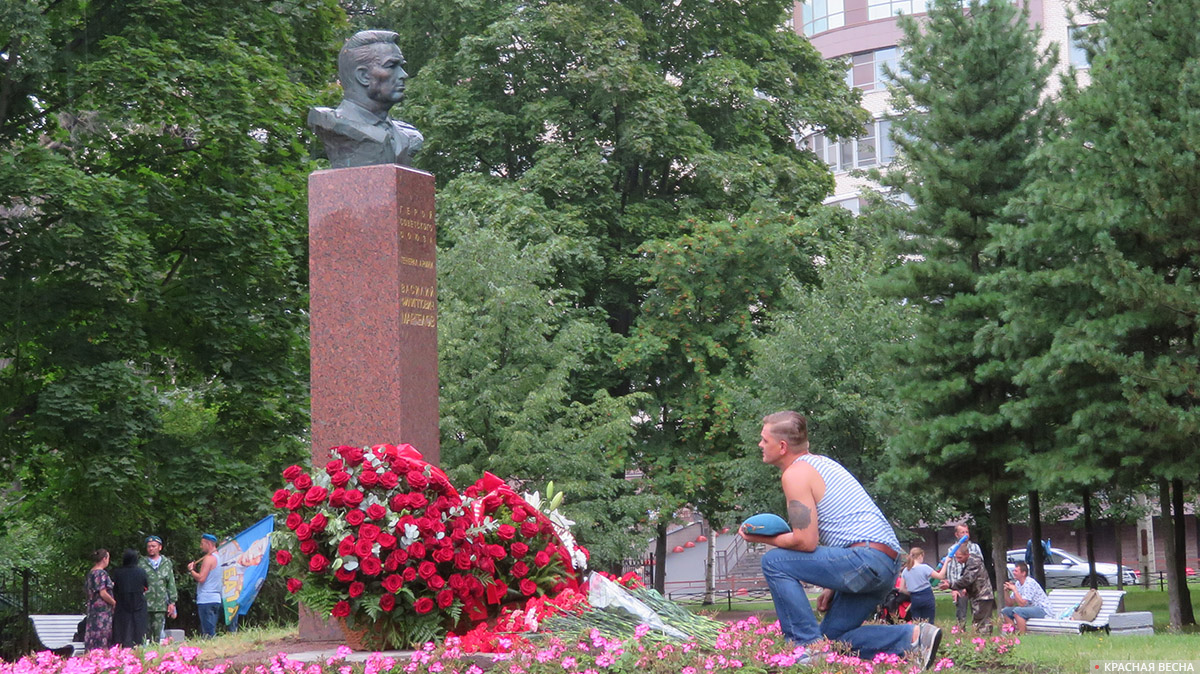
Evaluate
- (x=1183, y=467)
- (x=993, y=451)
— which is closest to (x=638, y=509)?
Answer: (x=993, y=451)

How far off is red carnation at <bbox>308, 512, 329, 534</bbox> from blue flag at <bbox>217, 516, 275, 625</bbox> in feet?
30.1

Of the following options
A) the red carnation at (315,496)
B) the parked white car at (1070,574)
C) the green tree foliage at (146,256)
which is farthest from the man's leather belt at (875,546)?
the parked white car at (1070,574)

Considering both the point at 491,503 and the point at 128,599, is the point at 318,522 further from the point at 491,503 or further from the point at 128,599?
the point at 128,599

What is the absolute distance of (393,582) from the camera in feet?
29.1

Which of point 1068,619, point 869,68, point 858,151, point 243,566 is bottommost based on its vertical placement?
point 1068,619

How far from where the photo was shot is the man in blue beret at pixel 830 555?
755 centimetres

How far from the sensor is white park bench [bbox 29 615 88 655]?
61.0 feet

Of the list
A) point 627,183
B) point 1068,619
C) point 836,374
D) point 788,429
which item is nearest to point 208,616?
point 1068,619

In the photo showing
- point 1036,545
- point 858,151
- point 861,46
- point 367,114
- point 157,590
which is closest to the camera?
point 367,114

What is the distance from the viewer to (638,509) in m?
25.0

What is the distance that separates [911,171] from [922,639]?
18.3 metres

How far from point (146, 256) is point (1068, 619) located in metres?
12.9

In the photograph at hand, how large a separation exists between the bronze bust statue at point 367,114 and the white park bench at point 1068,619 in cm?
1040

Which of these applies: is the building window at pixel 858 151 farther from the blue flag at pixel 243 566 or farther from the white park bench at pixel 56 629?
the white park bench at pixel 56 629
